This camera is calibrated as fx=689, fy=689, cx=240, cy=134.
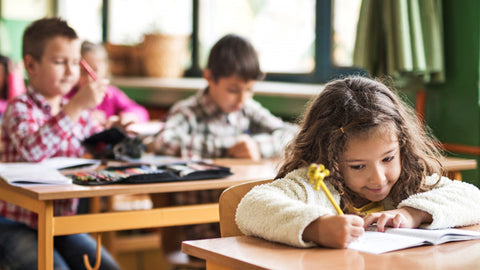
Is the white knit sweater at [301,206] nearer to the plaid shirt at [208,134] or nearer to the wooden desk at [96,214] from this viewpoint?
the wooden desk at [96,214]

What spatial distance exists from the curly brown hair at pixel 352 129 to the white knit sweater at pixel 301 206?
5cm

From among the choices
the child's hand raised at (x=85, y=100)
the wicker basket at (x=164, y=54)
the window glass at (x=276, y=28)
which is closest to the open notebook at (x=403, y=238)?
the child's hand raised at (x=85, y=100)

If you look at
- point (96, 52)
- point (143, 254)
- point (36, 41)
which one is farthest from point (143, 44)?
point (36, 41)

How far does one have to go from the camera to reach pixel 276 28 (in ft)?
13.8

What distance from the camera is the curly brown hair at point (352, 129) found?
145 cm

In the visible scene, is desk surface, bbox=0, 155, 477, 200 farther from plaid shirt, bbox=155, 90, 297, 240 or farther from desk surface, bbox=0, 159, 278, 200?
plaid shirt, bbox=155, 90, 297, 240

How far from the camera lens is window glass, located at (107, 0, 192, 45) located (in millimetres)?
5041

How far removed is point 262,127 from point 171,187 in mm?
1090

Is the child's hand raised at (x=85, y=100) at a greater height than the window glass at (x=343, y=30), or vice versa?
the window glass at (x=343, y=30)

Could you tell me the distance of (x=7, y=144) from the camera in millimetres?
2428

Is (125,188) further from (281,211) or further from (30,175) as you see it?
(281,211)

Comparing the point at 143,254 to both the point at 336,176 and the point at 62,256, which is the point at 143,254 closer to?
the point at 62,256

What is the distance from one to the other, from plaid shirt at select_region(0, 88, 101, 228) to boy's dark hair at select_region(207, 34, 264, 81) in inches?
27.0

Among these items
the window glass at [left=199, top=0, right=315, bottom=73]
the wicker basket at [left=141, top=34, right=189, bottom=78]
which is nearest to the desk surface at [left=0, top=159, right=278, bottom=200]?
the window glass at [left=199, top=0, right=315, bottom=73]
